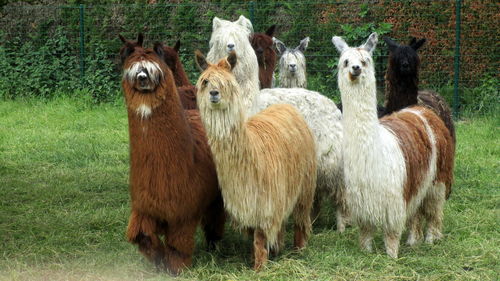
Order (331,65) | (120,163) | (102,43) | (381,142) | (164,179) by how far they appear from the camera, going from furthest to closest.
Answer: (102,43), (331,65), (120,163), (381,142), (164,179)

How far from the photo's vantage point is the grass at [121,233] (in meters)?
5.40

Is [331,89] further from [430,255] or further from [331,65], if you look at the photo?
[430,255]

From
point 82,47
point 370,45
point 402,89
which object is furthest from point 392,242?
point 82,47

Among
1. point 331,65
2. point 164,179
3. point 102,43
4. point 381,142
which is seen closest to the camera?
point 164,179

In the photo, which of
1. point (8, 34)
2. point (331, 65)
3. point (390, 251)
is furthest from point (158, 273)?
point (8, 34)

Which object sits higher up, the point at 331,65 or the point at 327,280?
the point at 331,65

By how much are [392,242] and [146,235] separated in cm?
176

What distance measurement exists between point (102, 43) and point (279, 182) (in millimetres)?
9467

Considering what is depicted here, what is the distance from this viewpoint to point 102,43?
14.2 metres

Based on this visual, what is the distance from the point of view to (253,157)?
5270mm

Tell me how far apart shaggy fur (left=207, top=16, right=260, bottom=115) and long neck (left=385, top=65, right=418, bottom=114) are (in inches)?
45.9

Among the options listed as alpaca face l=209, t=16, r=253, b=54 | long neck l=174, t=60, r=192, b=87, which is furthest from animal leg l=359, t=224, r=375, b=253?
long neck l=174, t=60, r=192, b=87

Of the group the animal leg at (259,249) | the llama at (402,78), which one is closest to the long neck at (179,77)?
the llama at (402,78)

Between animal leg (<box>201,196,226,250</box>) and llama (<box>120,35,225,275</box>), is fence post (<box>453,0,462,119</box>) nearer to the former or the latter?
animal leg (<box>201,196,226,250</box>)
